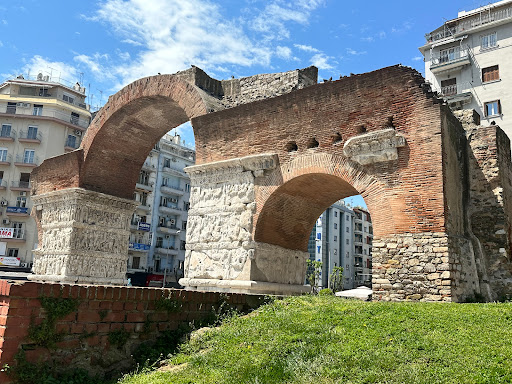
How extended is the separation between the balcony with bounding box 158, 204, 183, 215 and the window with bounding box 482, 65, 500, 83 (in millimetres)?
22855

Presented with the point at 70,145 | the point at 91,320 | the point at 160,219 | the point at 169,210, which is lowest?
the point at 91,320

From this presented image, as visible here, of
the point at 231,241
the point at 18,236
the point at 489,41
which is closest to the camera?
the point at 231,241

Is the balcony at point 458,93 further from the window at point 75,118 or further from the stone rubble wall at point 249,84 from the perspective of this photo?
the window at point 75,118

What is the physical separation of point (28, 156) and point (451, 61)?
28.6 meters

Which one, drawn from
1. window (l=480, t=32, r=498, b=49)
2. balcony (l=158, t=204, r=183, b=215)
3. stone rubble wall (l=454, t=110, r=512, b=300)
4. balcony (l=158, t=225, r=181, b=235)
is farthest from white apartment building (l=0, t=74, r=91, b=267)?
stone rubble wall (l=454, t=110, r=512, b=300)

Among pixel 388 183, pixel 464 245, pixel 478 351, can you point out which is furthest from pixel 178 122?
pixel 478 351

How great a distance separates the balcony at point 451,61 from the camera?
27.1 meters

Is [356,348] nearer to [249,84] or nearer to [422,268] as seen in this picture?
[422,268]

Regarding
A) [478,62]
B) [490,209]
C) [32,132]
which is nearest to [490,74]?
[478,62]

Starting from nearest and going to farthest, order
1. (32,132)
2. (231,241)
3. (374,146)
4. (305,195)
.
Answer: (374,146) → (231,241) → (305,195) → (32,132)

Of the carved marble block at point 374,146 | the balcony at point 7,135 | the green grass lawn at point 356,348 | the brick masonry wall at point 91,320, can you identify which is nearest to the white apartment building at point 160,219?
the balcony at point 7,135

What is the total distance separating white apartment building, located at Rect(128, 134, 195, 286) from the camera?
108 ft

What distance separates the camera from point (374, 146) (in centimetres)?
888

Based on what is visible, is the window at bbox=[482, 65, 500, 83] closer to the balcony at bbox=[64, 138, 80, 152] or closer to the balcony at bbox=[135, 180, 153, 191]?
the balcony at bbox=[135, 180, 153, 191]
